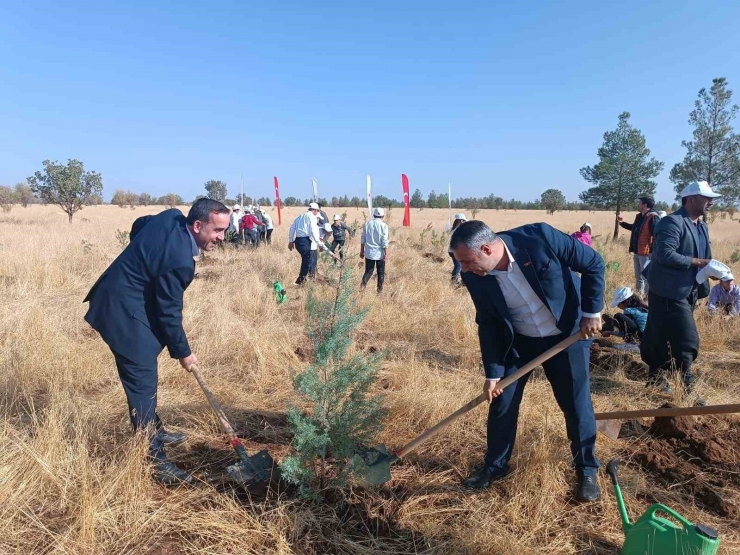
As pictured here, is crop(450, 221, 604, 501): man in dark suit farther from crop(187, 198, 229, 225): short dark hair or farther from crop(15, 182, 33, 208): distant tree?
crop(15, 182, 33, 208): distant tree

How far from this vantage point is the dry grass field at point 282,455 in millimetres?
2398

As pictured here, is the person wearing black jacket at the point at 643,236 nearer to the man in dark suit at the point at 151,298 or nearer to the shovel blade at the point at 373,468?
the shovel blade at the point at 373,468

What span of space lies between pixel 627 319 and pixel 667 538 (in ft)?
12.1

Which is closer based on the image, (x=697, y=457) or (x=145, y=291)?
(x=145, y=291)

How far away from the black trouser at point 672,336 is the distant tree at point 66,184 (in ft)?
80.8

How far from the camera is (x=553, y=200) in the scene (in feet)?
165

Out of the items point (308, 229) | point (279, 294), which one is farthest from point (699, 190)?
point (308, 229)

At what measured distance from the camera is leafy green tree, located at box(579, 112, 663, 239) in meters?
19.1

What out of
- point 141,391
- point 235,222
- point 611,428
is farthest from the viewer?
point 235,222

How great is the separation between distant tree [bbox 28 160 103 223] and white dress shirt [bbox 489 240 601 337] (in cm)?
2457

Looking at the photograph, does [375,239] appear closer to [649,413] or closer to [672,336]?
[672,336]

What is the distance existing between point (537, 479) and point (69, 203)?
1038 inches

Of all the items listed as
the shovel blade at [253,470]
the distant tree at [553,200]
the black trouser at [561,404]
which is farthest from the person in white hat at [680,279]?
the distant tree at [553,200]

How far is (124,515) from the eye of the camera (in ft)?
7.98
